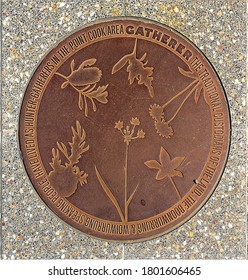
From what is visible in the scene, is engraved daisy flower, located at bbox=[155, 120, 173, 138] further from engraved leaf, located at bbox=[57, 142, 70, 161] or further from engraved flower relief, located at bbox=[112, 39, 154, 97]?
engraved leaf, located at bbox=[57, 142, 70, 161]

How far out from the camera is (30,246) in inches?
67.9

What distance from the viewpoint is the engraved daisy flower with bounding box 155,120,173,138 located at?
5.59 ft

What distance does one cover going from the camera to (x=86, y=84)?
5.60 ft

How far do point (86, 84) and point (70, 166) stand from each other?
382 millimetres

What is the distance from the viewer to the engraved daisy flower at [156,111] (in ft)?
5.59

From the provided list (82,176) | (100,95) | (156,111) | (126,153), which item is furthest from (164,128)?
(82,176)

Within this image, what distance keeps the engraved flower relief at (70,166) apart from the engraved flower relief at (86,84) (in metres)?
0.12

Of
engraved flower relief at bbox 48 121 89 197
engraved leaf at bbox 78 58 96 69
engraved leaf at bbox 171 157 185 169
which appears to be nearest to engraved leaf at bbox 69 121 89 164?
engraved flower relief at bbox 48 121 89 197

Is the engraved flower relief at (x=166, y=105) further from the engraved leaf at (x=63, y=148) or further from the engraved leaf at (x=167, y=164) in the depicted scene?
the engraved leaf at (x=63, y=148)

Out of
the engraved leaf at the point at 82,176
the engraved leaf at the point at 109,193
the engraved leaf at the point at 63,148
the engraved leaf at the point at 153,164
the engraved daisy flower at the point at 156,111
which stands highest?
the engraved daisy flower at the point at 156,111

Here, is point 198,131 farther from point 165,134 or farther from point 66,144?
point 66,144

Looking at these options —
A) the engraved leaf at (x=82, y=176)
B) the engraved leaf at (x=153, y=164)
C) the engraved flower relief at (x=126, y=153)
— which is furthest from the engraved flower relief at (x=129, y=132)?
the engraved leaf at (x=82, y=176)

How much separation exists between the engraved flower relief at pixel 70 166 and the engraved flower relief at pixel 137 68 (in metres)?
0.34

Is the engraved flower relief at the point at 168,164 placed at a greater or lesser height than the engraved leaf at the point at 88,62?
lesser
